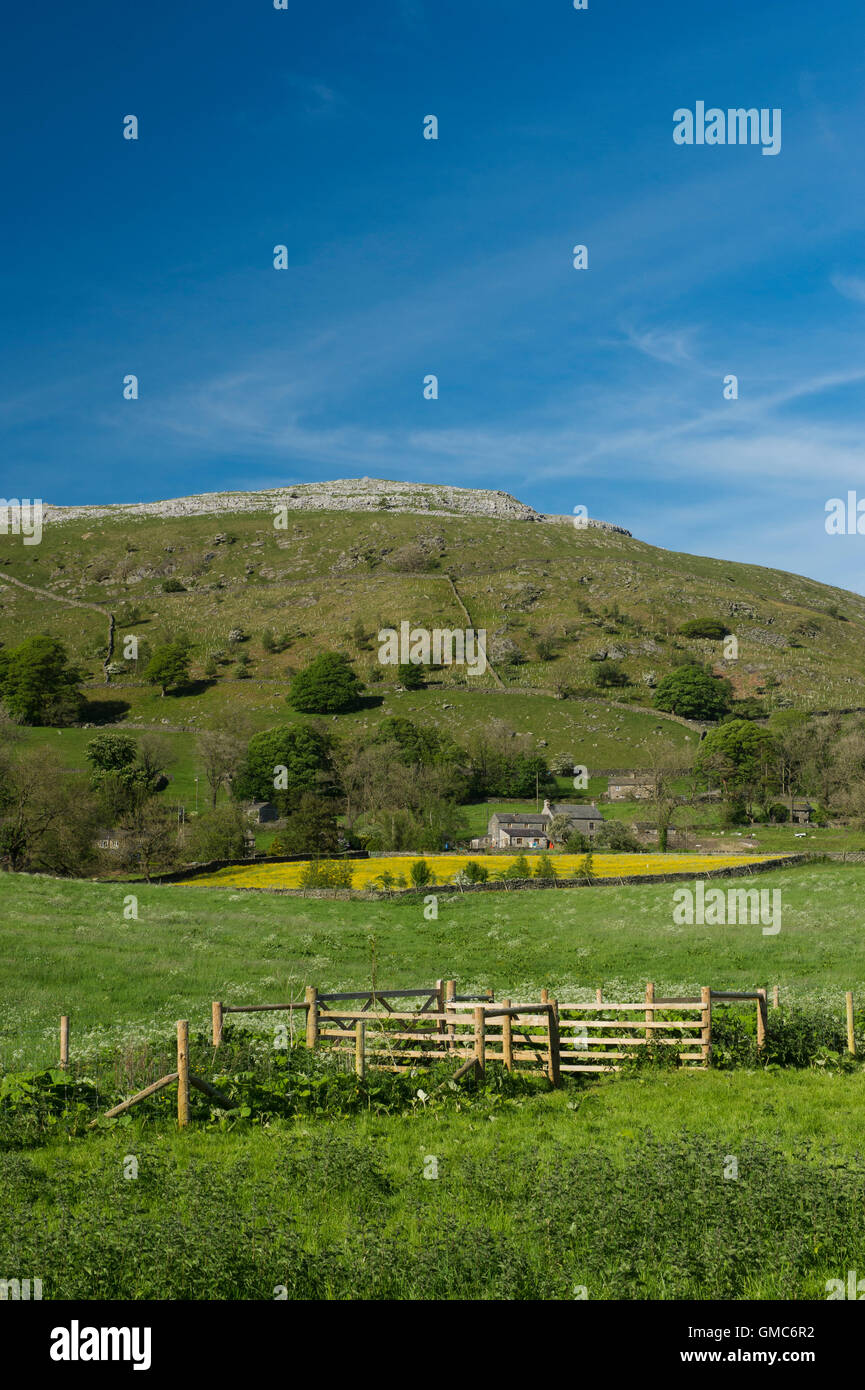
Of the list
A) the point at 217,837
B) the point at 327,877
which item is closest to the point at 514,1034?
the point at 327,877

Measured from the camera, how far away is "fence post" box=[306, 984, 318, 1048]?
17.5 m

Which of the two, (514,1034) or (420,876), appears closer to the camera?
(514,1034)

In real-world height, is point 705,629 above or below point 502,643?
above

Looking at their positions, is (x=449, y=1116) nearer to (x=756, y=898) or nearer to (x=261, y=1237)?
(x=261, y=1237)

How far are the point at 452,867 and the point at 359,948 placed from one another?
30822 mm

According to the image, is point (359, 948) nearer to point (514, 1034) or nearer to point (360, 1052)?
point (514, 1034)

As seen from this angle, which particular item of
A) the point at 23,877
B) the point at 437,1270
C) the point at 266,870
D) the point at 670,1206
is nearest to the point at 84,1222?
the point at 437,1270

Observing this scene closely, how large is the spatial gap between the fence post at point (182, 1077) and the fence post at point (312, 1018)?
141 inches

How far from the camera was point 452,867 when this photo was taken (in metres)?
70.2

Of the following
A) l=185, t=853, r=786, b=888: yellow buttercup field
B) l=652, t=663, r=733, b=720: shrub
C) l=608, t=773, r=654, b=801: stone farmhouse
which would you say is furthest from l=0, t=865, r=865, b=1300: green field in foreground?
l=652, t=663, r=733, b=720: shrub

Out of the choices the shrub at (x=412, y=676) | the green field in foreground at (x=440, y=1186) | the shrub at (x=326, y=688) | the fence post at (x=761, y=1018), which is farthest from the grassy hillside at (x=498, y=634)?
the green field in foreground at (x=440, y=1186)

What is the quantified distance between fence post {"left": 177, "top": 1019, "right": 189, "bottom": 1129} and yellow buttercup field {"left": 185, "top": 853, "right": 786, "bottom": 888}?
147 feet

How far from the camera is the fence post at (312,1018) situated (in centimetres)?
1755

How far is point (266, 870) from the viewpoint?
69.4 m
